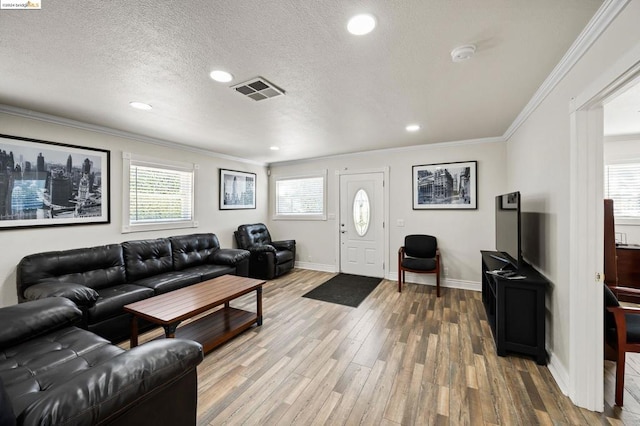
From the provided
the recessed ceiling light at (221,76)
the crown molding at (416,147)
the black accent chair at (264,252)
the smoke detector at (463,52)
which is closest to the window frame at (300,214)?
the crown molding at (416,147)

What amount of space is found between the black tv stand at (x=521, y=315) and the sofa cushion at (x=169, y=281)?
3.51 meters

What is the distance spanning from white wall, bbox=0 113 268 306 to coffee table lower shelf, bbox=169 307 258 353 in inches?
67.5

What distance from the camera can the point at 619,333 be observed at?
5.77 feet

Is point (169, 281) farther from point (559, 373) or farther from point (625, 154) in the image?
point (625, 154)

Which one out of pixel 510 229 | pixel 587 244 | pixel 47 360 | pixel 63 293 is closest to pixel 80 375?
pixel 47 360

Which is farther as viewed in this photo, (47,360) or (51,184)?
(51,184)

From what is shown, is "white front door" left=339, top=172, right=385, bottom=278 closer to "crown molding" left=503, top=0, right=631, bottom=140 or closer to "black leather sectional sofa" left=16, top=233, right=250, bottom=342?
"black leather sectional sofa" left=16, top=233, right=250, bottom=342

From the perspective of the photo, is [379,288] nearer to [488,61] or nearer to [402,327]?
[402,327]

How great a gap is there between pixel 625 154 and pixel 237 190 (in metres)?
6.77

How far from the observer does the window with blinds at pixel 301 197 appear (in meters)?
5.55

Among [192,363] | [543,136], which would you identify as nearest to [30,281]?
[192,363]

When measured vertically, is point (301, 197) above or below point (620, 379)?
above

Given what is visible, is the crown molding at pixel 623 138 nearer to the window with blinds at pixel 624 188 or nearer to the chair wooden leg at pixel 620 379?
the window with blinds at pixel 624 188

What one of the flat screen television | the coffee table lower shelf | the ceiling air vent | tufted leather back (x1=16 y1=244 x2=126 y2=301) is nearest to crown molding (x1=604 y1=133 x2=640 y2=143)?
the flat screen television
